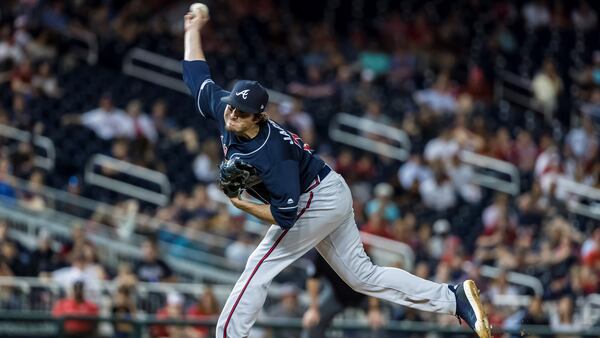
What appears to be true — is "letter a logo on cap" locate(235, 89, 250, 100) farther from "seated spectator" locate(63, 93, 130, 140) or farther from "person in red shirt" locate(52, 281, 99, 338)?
"seated spectator" locate(63, 93, 130, 140)

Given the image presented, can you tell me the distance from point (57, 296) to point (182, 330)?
2113 millimetres

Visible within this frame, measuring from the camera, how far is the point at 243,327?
26.2 feet

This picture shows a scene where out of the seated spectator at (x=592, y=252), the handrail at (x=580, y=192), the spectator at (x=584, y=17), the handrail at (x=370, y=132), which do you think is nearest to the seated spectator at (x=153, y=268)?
the seated spectator at (x=592, y=252)

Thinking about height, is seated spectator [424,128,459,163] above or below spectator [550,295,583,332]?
above

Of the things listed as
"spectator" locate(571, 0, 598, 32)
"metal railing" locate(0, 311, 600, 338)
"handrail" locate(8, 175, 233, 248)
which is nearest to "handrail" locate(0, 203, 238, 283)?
"handrail" locate(8, 175, 233, 248)

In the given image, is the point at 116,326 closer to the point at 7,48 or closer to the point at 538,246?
the point at 538,246

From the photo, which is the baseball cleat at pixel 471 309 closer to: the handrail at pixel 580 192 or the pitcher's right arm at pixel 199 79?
the pitcher's right arm at pixel 199 79

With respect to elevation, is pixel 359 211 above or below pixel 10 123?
below

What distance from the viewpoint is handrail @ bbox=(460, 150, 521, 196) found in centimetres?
1686

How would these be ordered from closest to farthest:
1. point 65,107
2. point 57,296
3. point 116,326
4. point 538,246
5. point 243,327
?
point 243,327
point 116,326
point 57,296
point 538,246
point 65,107

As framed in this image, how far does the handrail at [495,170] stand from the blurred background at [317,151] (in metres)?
0.03

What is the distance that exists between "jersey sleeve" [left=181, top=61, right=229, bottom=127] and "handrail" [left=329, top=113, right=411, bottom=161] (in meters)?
9.36

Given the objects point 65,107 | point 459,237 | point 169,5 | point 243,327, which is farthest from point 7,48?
point 243,327

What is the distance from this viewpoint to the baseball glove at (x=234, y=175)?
7.51 metres
